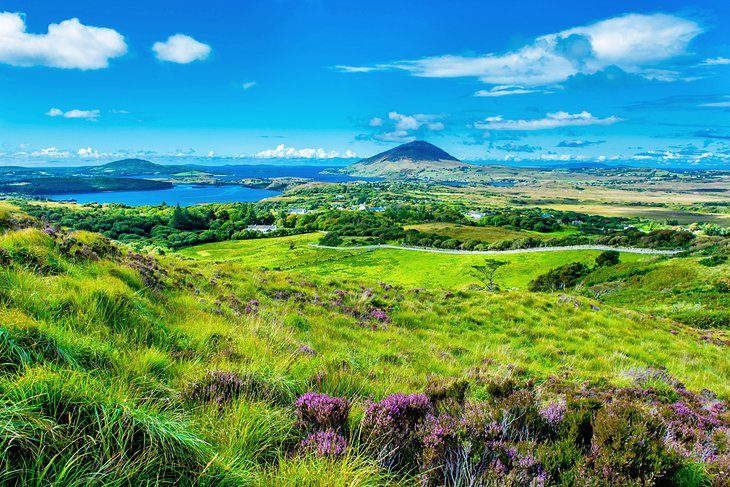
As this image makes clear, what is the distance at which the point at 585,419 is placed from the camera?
384cm

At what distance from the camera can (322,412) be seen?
351cm

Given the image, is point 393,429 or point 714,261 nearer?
point 393,429

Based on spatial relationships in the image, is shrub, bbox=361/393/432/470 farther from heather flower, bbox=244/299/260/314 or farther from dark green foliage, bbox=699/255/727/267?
dark green foliage, bbox=699/255/727/267

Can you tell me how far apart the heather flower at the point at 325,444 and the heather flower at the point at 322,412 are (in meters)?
0.16

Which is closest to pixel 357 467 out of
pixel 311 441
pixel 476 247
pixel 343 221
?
pixel 311 441

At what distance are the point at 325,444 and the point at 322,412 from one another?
47cm

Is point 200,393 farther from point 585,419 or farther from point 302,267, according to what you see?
point 302,267

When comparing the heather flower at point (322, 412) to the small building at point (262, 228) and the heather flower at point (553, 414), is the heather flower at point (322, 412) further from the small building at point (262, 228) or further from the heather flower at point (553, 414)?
the small building at point (262, 228)

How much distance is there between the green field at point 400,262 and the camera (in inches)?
2562

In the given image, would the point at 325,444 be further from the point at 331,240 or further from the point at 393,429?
the point at 331,240

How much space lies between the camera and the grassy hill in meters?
2.41

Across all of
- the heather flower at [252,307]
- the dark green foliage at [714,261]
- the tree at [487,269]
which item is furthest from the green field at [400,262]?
the heather flower at [252,307]

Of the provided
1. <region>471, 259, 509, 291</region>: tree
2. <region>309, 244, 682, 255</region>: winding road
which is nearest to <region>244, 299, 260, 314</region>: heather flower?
<region>471, 259, 509, 291</region>: tree

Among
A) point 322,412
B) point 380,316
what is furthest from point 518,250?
point 322,412
